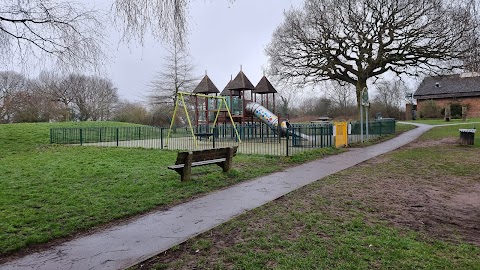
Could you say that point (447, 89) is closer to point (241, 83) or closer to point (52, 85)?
point (241, 83)

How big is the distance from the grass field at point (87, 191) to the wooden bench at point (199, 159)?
0.83 ft

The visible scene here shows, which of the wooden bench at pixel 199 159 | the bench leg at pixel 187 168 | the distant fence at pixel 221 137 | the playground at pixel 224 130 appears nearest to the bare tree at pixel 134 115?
the playground at pixel 224 130

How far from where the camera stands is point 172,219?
5.27 metres

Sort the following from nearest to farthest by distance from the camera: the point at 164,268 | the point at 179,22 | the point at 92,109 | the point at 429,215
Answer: the point at 164,268, the point at 179,22, the point at 429,215, the point at 92,109

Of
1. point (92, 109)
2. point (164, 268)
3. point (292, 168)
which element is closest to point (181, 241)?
point (164, 268)

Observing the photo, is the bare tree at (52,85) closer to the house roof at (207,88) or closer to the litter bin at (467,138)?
the house roof at (207,88)

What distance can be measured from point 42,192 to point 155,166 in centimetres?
369

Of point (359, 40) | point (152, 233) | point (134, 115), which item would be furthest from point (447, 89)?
point (152, 233)

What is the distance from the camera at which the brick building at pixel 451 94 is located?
158 feet

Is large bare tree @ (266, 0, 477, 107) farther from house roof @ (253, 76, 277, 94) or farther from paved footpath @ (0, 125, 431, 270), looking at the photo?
paved footpath @ (0, 125, 431, 270)

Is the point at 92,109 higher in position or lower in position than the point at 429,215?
higher

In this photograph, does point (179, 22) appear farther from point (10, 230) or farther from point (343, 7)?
point (343, 7)

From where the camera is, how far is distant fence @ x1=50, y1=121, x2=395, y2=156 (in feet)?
54.8

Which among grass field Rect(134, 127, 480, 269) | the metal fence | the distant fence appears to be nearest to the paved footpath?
grass field Rect(134, 127, 480, 269)
